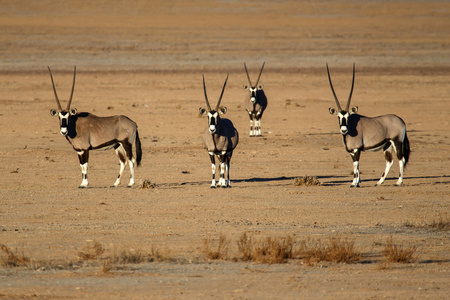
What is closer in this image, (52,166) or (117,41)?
(52,166)

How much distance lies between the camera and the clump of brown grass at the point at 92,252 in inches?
371

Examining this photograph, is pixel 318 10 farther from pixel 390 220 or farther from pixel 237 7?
pixel 390 220

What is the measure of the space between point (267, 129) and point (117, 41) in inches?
1686

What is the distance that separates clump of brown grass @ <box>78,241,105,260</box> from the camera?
9414 millimetres

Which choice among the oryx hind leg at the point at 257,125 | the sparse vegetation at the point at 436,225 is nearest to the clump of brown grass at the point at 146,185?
the sparse vegetation at the point at 436,225

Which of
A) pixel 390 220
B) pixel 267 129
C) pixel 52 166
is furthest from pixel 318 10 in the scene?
pixel 390 220

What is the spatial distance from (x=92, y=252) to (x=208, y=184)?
703cm

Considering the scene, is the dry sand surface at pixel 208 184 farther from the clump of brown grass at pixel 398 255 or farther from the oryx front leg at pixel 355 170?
the oryx front leg at pixel 355 170

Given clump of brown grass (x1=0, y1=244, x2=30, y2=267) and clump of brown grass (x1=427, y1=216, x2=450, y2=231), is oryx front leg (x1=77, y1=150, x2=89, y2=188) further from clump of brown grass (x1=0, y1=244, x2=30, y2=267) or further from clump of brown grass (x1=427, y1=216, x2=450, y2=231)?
clump of brown grass (x1=427, y1=216, x2=450, y2=231)

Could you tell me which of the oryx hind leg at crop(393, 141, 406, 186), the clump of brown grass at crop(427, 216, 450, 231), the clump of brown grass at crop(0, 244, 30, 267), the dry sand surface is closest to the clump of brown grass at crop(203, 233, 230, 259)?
the dry sand surface

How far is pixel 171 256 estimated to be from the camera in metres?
9.69

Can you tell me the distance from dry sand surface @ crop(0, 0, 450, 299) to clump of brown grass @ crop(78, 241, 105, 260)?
0.11 meters

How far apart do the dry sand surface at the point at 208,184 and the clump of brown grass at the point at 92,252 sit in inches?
4.2

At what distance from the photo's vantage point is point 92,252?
9.62 m
